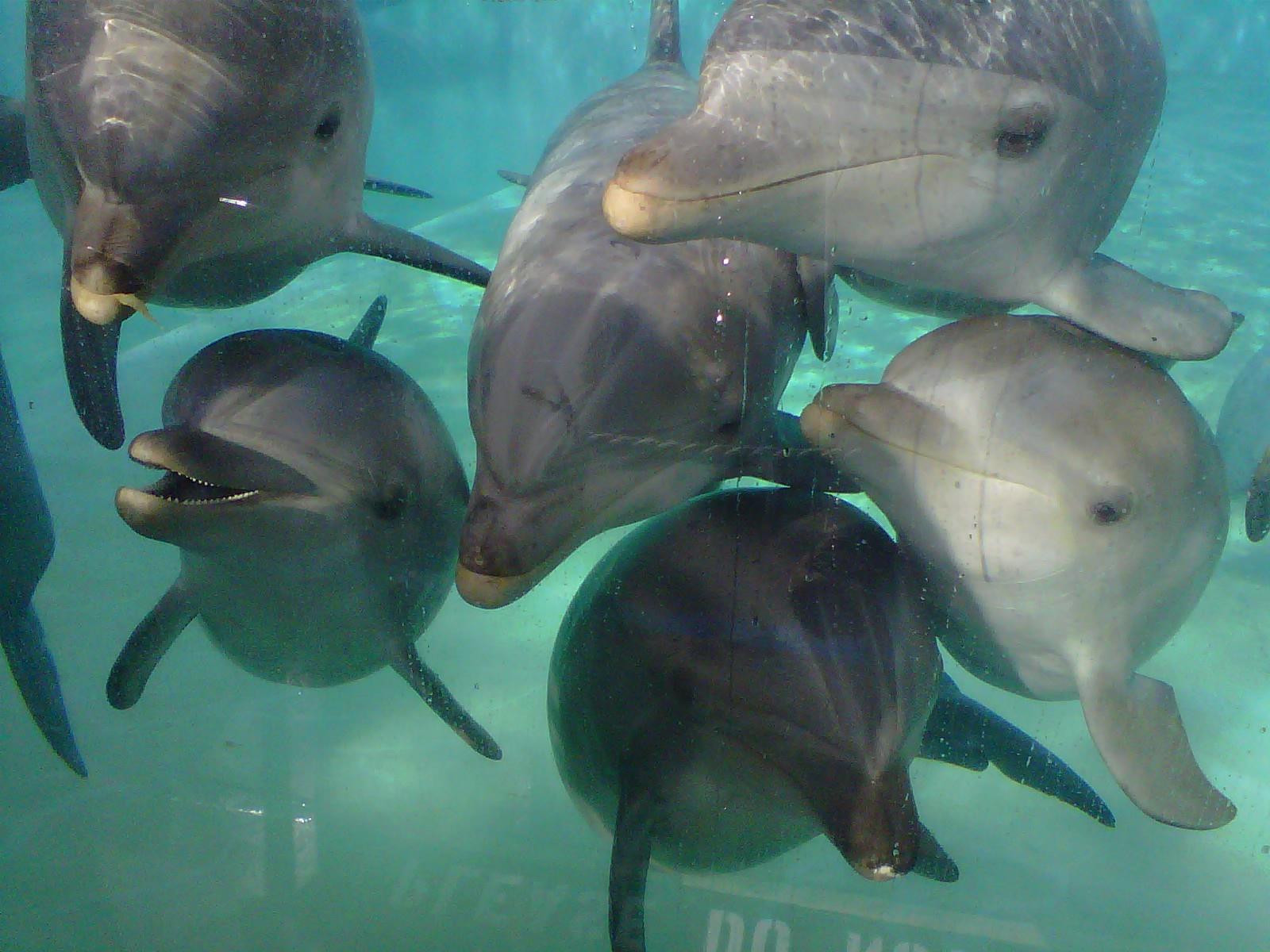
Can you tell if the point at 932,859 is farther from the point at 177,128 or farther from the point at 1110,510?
the point at 177,128

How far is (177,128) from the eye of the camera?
1.95 m

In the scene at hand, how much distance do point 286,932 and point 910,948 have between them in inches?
106

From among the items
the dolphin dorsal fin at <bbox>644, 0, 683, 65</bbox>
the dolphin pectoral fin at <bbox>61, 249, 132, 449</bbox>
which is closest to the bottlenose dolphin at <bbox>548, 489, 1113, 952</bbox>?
the dolphin pectoral fin at <bbox>61, 249, 132, 449</bbox>

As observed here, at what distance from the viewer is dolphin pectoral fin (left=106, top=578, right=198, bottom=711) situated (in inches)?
123

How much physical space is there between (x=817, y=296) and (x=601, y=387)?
0.87 meters

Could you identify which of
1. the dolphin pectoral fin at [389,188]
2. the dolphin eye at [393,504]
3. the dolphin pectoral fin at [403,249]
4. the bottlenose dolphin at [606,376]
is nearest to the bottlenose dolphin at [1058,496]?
the bottlenose dolphin at [606,376]

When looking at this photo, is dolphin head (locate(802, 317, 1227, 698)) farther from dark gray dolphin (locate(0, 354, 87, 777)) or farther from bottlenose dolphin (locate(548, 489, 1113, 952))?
dark gray dolphin (locate(0, 354, 87, 777))

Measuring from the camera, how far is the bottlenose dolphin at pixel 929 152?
1874 millimetres

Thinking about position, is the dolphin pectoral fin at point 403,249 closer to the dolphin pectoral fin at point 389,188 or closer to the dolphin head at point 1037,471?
the dolphin pectoral fin at point 389,188

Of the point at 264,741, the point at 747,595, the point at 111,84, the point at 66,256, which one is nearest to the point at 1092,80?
the point at 747,595

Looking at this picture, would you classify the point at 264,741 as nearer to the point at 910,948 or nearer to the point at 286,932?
the point at 286,932

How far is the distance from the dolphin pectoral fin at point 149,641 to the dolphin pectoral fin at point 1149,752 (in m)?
2.90

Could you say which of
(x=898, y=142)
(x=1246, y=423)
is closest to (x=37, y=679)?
A: (x=898, y=142)

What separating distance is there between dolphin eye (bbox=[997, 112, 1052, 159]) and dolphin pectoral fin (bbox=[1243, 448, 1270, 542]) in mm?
2051
